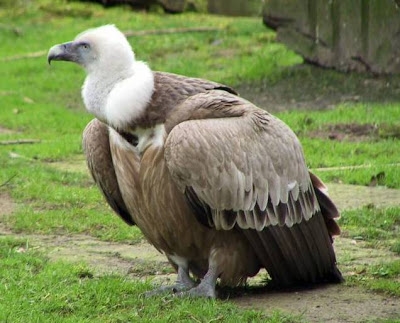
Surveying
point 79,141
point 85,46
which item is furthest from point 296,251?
point 79,141

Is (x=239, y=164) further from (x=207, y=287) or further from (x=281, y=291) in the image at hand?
(x=281, y=291)

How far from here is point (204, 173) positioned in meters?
6.05

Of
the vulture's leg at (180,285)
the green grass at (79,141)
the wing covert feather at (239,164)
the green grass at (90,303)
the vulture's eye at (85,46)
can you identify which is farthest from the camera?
the vulture's eye at (85,46)

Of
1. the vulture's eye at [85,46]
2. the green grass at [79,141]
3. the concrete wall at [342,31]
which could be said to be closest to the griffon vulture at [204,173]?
the vulture's eye at [85,46]

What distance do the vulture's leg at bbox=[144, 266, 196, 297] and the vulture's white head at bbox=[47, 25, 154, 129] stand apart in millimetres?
963

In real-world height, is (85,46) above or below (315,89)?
above

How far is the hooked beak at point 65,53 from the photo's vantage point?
6.60 m

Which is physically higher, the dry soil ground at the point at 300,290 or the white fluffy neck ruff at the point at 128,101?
the white fluffy neck ruff at the point at 128,101

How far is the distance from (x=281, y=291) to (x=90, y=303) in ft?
3.98

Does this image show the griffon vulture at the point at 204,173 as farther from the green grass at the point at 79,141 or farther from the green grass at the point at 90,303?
the green grass at the point at 79,141

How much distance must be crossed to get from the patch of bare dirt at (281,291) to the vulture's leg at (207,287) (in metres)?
0.16

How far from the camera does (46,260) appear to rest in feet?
23.9

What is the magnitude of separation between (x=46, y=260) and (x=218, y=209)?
1644mm

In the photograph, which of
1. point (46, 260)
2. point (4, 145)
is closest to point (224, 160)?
point (46, 260)
